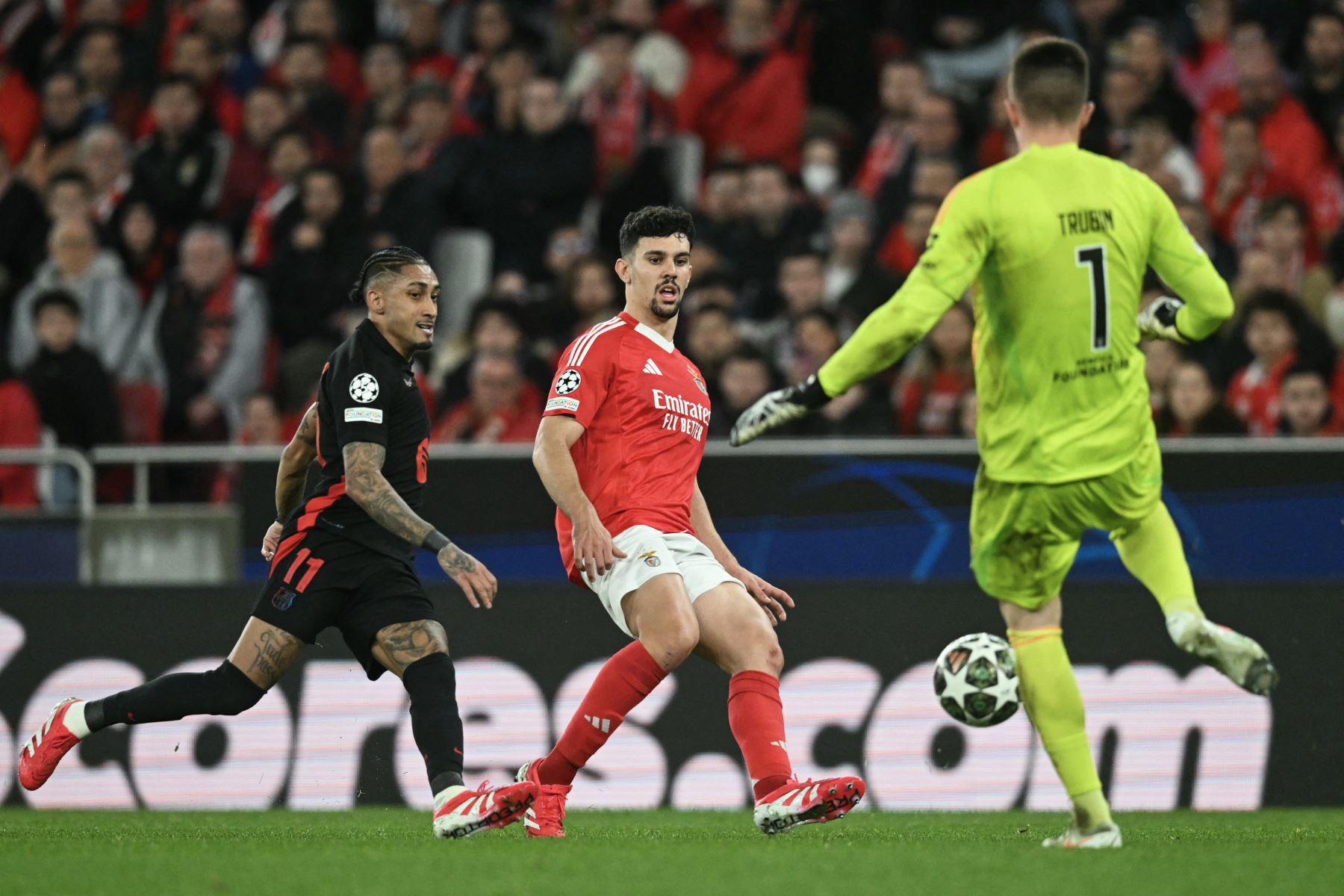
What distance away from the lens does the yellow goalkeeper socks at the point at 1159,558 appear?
5902 mm

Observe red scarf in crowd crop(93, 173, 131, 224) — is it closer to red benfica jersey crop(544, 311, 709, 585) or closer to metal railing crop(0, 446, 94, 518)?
metal railing crop(0, 446, 94, 518)

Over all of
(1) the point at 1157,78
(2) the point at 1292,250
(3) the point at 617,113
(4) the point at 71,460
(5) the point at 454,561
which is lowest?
(5) the point at 454,561

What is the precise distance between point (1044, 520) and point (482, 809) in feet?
6.67

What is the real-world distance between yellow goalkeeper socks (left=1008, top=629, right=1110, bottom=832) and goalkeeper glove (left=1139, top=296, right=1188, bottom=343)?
0.99 metres

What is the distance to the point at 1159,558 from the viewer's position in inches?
235

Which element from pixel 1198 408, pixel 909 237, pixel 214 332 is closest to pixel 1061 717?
pixel 1198 408

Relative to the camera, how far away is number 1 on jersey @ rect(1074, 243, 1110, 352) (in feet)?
19.0

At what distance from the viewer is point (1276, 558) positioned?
941 cm

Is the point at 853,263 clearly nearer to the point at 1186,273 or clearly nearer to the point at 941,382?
the point at 941,382

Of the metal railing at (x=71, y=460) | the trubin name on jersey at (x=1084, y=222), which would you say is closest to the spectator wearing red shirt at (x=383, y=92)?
the metal railing at (x=71, y=460)

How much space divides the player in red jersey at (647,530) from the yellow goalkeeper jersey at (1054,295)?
1289mm

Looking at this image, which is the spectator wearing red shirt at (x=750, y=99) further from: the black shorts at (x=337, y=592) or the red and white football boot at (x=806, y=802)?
the red and white football boot at (x=806, y=802)

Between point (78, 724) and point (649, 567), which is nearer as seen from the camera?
point (649, 567)

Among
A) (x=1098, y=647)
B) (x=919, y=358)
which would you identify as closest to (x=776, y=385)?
(x=919, y=358)
